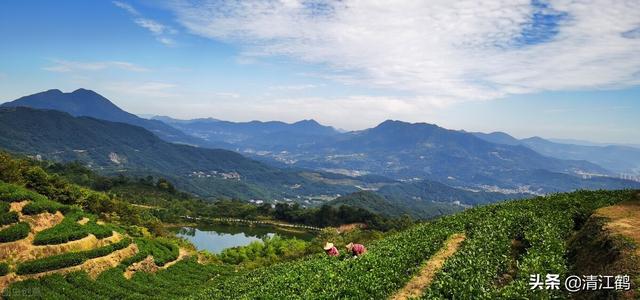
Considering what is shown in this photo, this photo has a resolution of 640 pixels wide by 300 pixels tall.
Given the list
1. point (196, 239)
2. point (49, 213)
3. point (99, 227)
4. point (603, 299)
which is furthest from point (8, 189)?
point (196, 239)

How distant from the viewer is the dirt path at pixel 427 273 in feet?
71.6

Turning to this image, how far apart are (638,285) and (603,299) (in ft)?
4.56

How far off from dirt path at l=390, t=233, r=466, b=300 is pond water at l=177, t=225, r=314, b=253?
67.2 m

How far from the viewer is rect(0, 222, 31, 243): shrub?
29219 millimetres

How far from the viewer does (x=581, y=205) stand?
34.7 meters

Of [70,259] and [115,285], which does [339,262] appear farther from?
[70,259]

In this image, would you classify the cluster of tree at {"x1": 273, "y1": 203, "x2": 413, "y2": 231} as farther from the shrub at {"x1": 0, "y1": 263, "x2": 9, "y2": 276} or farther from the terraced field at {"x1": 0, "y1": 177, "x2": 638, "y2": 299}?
the shrub at {"x1": 0, "y1": 263, "x2": 9, "y2": 276}

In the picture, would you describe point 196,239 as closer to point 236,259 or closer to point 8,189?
point 236,259

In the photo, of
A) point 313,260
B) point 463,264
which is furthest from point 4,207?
point 463,264

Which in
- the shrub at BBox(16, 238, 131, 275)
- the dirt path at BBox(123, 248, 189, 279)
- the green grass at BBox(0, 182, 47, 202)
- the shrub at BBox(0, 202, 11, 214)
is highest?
the green grass at BBox(0, 182, 47, 202)

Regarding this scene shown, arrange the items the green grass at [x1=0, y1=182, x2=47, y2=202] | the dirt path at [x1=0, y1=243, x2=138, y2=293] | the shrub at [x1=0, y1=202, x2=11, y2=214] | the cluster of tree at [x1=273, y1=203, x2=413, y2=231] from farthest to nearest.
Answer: the cluster of tree at [x1=273, y1=203, x2=413, y2=231]
the green grass at [x1=0, y1=182, x2=47, y2=202]
the shrub at [x1=0, y1=202, x2=11, y2=214]
the dirt path at [x1=0, y1=243, x2=138, y2=293]

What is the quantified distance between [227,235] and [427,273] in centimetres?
9387

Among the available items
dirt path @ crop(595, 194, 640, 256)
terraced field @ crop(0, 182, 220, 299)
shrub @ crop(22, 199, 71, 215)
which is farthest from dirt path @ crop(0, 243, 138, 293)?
dirt path @ crop(595, 194, 640, 256)

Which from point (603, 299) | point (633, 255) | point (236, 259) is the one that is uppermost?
point (633, 255)
